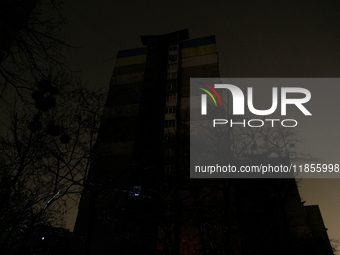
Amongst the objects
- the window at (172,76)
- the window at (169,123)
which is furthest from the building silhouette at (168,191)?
the window at (172,76)

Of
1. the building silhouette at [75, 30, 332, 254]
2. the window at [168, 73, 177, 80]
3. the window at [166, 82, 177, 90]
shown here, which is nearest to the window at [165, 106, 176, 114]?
the building silhouette at [75, 30, 332, 254]

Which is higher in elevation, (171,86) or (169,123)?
(171,86)

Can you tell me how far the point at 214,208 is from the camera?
7.75m

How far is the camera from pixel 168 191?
9.08 metres

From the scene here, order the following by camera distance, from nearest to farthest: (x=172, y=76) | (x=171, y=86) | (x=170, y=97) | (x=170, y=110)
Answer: (x=170, y=110) → (x=170, y=97) → (x=171, y=86) → (x=172, y=76)

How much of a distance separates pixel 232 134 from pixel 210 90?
1407 cm

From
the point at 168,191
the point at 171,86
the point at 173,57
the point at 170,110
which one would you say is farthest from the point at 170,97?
the point at 168,191

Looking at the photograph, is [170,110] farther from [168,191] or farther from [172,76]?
[168,191]

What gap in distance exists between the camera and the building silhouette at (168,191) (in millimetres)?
7547

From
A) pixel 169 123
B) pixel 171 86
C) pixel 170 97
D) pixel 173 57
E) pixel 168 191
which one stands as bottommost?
pixel 168 191

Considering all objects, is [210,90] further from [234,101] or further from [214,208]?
[214,208]

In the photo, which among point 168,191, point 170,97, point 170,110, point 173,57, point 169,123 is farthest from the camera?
point 173,57

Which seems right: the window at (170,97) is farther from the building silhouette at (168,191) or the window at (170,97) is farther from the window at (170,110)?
the window at (170,110)

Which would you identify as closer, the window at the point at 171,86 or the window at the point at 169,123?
the window at the point at 169,123
